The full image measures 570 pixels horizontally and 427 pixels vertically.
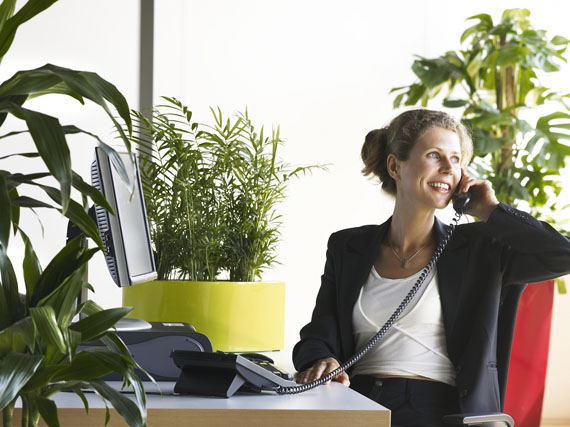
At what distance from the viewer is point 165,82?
3707 mm

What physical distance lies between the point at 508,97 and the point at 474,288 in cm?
191

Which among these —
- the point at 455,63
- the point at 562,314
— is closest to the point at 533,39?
the point at 455,63

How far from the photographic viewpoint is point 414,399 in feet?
6.62

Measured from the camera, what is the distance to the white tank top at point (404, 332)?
210cm

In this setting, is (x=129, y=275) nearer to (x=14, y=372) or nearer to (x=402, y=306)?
(x=14, y=372)

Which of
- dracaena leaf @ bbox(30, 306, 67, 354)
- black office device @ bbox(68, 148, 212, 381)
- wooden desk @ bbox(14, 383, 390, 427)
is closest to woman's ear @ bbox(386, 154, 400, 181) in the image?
black office device @ bbox(68, 148, 212, 381)

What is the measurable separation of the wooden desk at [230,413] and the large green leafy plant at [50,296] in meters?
0.12

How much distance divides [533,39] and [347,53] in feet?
3.13

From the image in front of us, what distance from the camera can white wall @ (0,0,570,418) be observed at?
374 cm

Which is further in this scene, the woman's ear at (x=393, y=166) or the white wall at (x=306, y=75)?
the white wall at (x=306, y=75)

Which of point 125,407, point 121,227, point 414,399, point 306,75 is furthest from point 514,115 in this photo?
point 125,407

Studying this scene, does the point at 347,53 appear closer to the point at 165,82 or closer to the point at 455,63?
the point at 455,63

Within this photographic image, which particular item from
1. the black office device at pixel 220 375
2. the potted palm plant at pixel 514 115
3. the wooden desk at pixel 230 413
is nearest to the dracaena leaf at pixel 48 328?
the wooden desk at pixel 230 413

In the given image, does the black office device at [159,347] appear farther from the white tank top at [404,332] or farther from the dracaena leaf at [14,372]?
the white tank top at [404,332]
